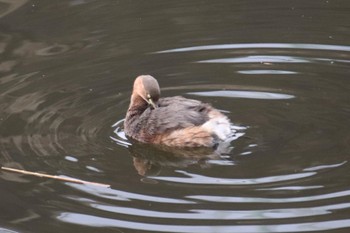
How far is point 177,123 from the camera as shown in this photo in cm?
660

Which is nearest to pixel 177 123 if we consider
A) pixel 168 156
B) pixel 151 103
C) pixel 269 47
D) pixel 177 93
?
pixel 168 156

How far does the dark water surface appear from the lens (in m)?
5.54

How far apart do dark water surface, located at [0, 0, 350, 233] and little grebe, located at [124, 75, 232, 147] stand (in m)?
0.12

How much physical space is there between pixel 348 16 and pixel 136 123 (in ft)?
11.1

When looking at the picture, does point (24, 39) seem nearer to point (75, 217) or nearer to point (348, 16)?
point (348, 16)

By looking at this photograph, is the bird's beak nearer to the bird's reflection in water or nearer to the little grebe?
the little grebe

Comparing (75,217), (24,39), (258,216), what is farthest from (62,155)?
(24,39)

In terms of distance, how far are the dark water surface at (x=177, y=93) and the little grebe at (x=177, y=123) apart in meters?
0.12

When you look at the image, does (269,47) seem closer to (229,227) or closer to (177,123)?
(177,123)

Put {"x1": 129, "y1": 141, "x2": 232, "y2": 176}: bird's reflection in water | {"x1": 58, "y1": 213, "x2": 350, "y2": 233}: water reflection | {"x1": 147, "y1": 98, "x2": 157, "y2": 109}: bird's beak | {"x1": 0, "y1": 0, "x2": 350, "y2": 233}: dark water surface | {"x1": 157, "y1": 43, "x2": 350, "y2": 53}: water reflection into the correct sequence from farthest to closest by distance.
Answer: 1. {"x1": 157, "y1": 43, "x2": 350, "y2": 53}: water reflection
2. {"x1": 147, "y1": 98, "x2": 157, "y2": 109}: bird's beak
3. {"x1": 129, "y1": 141, "x2": 232, "y2": 176}: bird's reflection in water
4. {"x1": 0, "y1": 0, "x2": 350, "y2": 233}: dark water surface
5. {"x1": 58, "y1": 213, "x2": 350, "y2": 233}: water reflection

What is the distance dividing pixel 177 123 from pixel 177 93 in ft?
3.45

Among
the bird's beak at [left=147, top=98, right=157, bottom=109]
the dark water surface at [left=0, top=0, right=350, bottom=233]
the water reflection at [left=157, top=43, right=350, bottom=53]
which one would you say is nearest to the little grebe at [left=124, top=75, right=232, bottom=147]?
the bird's beak at [left=147, top=98, right=157, bottom=109]

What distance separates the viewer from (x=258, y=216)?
5379 mm

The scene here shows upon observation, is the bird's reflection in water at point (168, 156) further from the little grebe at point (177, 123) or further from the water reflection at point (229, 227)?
the water reflection at point (229, 227)
